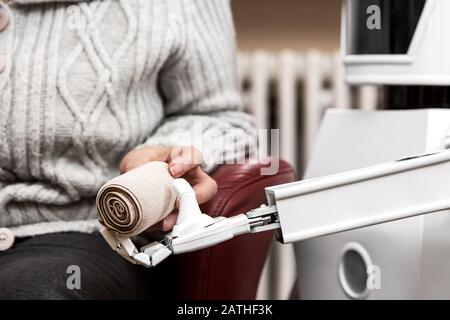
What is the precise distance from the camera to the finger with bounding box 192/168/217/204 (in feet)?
2.23

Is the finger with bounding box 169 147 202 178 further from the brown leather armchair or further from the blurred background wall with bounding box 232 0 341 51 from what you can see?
the blurred background wall with bounding box 232 0 341 51

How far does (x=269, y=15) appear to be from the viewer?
1.56 m

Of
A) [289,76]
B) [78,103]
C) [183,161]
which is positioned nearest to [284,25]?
[289,76]

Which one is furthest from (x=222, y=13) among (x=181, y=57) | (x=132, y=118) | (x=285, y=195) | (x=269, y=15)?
(x=269, y=15)

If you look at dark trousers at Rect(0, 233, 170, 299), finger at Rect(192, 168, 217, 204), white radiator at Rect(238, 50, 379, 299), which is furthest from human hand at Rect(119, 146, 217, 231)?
white radiator at Rect(238, 50, 379, 299)

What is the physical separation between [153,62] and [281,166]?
220 millimetres

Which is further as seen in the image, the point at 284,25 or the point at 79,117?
the point at 284,25

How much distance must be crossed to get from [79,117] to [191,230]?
28 cm

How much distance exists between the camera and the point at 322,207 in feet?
2.04

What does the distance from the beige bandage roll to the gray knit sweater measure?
0.19 m

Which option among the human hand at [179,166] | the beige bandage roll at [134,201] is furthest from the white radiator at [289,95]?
the beige bandage roll at [134,201]

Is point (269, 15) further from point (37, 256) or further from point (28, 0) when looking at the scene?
point (37, 256)

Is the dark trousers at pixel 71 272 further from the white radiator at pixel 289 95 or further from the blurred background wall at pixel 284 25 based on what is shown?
the blurred background wall at pixel 284 25

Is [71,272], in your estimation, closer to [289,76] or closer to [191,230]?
[191,230]
